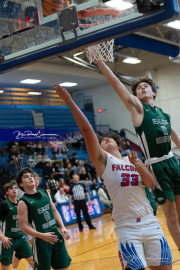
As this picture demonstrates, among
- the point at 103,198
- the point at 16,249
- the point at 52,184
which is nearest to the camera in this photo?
the point at 16,249

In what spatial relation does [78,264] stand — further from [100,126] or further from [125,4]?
[100,126]

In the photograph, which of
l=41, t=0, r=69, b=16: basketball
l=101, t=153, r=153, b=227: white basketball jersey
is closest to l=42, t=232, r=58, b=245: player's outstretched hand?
l=101, t=153, r=153, b=227: white basketball jersey

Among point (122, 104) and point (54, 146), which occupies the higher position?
point (122, 104)

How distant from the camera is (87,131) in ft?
9.26

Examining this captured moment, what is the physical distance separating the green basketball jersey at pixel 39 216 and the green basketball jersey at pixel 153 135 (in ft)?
5.60

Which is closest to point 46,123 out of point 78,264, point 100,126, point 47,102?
point 47,102

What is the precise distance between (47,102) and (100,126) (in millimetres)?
3620

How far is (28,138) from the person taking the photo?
49.0ft

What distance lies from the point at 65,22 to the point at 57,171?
448 inches

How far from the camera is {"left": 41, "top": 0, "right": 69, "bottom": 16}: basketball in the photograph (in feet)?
12.2

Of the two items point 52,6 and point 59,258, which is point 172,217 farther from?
point 52,6

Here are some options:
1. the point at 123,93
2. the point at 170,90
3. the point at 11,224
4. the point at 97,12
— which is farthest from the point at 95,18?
the point at 170,90

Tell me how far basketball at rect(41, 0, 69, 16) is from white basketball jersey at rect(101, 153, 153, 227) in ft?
5.76

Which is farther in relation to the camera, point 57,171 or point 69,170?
point 69,170
